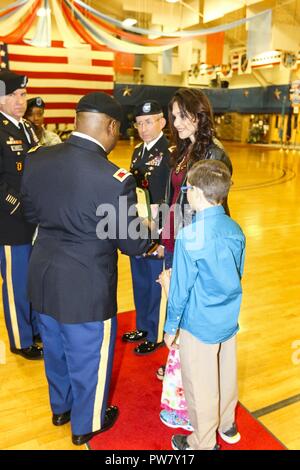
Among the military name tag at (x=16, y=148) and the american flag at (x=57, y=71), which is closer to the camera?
the military name tag at (x=16, y=148)

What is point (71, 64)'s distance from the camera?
813cm

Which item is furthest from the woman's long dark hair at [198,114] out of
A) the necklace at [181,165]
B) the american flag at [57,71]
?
the american flag at [57,71]

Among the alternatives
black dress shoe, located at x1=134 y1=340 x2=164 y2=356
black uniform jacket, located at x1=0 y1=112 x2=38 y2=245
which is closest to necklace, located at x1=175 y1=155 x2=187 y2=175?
black uniform jacket, located at x1=0 y1=112 x2=38 y2=245

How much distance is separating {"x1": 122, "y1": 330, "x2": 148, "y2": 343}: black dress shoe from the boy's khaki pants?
0.95 meters

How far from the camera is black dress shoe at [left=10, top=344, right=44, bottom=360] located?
232 cm

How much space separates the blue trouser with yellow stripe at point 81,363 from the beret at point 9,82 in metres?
1.20

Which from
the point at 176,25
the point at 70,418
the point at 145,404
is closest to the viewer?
the point at 70,418

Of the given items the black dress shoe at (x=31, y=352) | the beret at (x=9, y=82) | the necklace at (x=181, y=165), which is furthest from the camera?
the black dress shoe at (x=31, y=352)

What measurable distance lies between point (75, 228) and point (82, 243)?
64 mm

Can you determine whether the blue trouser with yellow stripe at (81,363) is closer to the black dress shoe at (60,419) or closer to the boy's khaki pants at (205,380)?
the black dress shoe at (60,419)

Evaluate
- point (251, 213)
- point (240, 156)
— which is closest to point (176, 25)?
point (240, 156)

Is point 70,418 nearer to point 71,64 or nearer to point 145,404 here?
point 145,404

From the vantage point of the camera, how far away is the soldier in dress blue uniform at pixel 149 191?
217 centimetres
